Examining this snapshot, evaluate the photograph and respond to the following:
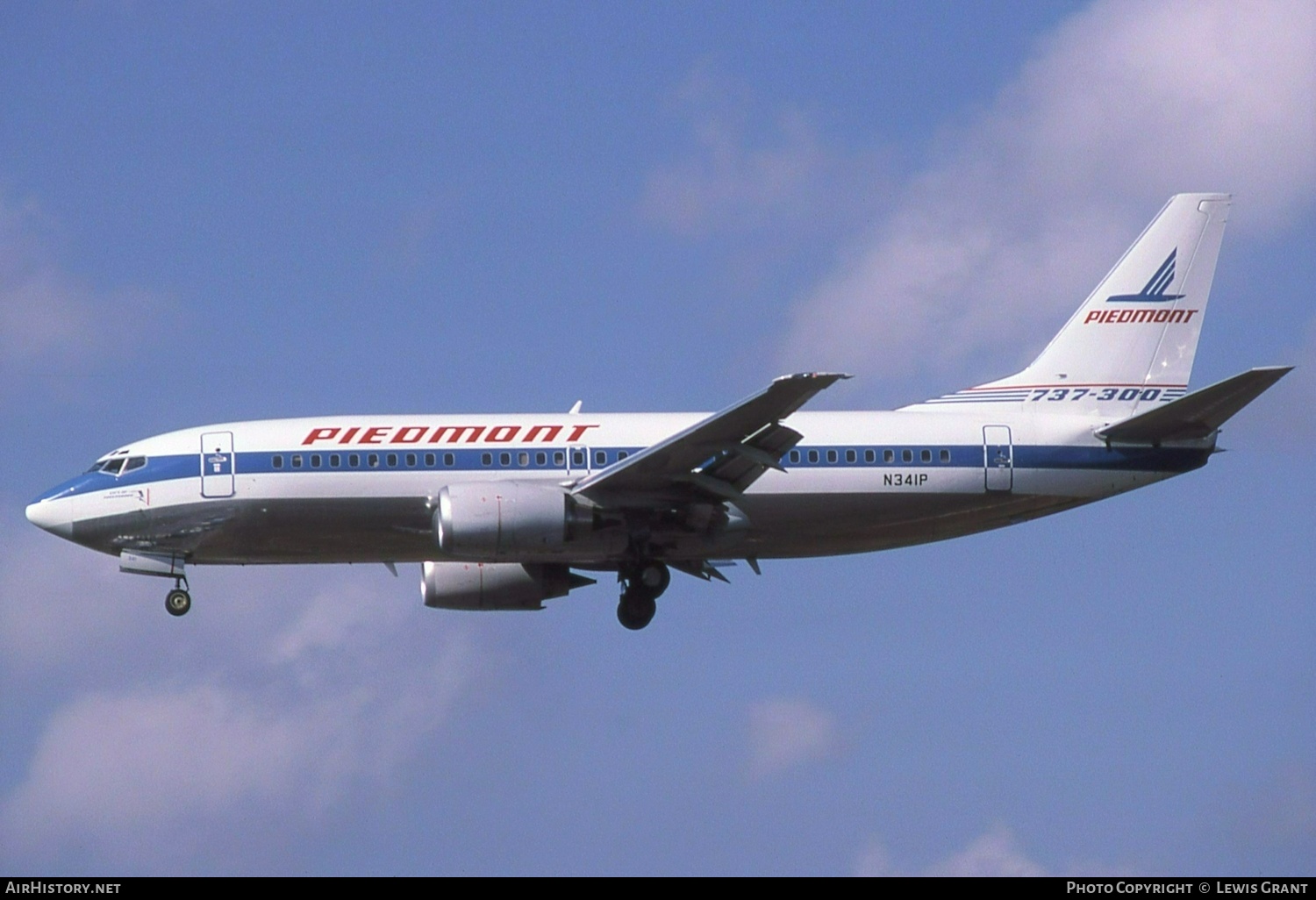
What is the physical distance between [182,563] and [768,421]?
41.6 ft

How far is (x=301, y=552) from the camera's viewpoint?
36.0 meters

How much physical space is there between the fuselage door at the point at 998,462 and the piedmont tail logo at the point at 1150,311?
15.7 feet

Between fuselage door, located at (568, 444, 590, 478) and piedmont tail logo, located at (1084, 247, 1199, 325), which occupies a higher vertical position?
piedmont tail logo, located at (1084, 247, 1199, 325)

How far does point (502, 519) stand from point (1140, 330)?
1538 cm

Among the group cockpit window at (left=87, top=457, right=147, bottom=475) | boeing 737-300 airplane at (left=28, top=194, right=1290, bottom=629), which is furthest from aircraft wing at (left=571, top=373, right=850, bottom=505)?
cockpit window at (left=87, top=457, right=147, bottom=475)

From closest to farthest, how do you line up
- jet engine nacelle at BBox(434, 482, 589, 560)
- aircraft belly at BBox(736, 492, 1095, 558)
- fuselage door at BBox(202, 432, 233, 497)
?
jet engine nacelle at BBox(434, 482, 589, 560) → fuselage door at BBox(202, 432, 233, 497) → aircraft belly at BBox(736, 492, 1095, 558)

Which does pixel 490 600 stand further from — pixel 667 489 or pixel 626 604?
pixel 667 489

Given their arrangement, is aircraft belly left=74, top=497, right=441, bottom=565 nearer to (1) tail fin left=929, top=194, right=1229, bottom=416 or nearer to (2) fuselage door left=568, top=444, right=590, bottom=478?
(2) fuselage door left=568, top=444, right=590, bottom=478

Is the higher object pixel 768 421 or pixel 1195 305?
pixel 1195 305

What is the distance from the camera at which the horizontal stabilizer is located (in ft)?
111

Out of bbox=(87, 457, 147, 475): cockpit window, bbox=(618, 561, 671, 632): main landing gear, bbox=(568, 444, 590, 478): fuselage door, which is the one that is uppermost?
bbox=(87, 457, 147, 475): cockpit window

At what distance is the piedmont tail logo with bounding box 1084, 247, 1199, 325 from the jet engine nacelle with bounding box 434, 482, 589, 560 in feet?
44.2
